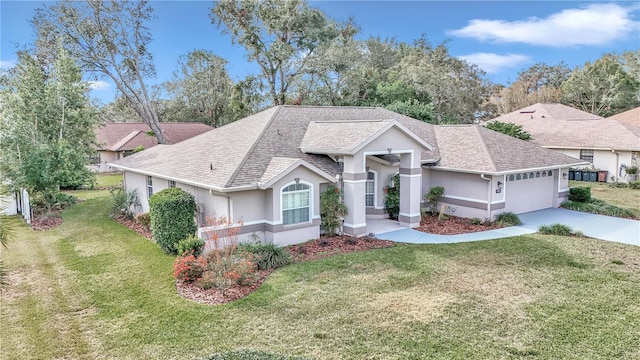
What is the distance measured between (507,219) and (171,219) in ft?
45.3

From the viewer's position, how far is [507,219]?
690 inches

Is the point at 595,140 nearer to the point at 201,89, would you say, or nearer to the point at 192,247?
the point at 192,247

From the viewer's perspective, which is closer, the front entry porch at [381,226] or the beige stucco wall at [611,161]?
the front entry porch at [381,226]

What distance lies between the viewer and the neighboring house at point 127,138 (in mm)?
41562

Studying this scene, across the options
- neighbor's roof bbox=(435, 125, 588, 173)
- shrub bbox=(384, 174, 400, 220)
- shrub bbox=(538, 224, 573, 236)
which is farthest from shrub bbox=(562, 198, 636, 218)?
shrub bbox=(384, 174, 400, 220)

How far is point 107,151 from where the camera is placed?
140 ft

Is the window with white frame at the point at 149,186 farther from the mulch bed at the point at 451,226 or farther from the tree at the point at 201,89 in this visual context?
the tree at the point at 201,89

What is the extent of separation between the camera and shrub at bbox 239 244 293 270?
1198 centimetres

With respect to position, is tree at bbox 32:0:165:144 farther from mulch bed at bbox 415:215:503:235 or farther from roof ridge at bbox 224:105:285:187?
mulch bed at bbox 415:215:503:235

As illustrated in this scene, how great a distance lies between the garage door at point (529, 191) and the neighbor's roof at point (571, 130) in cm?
1235

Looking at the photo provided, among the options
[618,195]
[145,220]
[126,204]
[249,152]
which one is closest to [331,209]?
[249,152]

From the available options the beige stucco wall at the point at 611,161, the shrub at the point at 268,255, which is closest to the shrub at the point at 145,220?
the shrub at the point at 268,255

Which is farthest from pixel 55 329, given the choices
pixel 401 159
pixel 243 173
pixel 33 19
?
pixel 33 19

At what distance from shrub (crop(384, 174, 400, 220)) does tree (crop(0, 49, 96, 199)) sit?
1584cm
